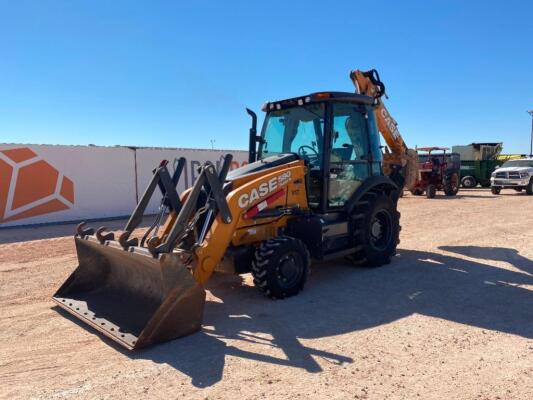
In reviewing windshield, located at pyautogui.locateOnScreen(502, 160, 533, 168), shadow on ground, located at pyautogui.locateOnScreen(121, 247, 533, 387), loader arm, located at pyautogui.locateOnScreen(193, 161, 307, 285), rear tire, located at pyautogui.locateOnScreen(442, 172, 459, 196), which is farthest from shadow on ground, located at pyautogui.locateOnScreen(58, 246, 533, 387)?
windshield, located at pyautogui.locateOnScreen(502, 160, 533, 168)

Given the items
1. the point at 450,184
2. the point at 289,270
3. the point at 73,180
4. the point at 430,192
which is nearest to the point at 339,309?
the point at 289,270

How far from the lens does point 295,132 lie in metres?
6.27

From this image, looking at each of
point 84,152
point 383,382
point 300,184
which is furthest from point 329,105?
point 84,152

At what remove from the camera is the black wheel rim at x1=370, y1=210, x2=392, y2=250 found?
672cm

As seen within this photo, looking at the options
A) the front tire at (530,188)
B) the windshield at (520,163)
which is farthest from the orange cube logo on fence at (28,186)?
the windshield at (520,163)

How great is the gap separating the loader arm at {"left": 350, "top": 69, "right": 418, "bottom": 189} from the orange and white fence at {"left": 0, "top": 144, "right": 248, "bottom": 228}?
8506mm

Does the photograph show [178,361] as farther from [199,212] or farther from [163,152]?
[163,152]

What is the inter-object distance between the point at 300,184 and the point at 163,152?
1040 centimetres

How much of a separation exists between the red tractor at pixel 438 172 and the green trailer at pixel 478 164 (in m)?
5.18

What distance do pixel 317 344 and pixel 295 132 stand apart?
3321 mm

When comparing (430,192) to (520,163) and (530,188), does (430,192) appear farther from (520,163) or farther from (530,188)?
(520,163)

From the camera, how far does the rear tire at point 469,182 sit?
86.0 ft

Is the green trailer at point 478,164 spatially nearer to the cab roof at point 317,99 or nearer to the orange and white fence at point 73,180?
the orange and white fence at point 73,180

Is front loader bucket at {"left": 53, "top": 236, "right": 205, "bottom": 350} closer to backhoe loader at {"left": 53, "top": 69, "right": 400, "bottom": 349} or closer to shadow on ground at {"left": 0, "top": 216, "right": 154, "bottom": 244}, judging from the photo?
backhoe loader at {"left": 53, "top": 69, "right": 400, "bottom": 349}
